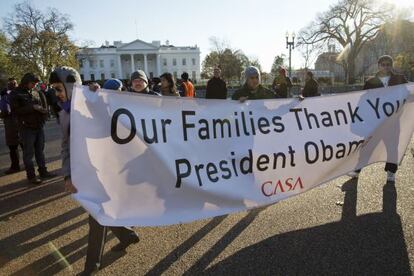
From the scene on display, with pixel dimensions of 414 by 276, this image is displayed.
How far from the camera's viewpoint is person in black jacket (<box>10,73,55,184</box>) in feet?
21.6

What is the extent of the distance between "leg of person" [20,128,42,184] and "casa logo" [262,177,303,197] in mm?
4715

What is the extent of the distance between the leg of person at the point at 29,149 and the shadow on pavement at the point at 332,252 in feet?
14.3

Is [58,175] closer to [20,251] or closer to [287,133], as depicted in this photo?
[20,251]

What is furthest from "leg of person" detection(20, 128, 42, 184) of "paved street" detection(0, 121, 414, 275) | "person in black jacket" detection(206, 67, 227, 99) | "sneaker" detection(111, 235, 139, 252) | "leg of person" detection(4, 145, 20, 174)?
"person in black jacket" detection(206, 67, 227, 99)

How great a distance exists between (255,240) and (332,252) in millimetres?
783

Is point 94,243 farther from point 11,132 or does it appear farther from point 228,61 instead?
point 228,61

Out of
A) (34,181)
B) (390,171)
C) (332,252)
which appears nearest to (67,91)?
(332,252)

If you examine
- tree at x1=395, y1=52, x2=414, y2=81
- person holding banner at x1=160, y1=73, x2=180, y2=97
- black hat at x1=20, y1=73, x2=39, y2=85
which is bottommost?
person holding banner at x1=160, y1=73, x2=180, y2=97

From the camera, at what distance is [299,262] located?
11.4ft

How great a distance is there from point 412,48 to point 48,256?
56245mm

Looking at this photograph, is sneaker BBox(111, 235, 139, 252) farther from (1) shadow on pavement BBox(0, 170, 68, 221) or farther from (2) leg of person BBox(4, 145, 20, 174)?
(2) leg of person BBox(4, 145, 20, 174)

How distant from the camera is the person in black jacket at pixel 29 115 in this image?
657 centimetres

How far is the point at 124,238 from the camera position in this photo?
12.5 ft

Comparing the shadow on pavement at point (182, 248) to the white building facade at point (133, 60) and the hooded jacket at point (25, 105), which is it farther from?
the white building facade at point (133, 60)
